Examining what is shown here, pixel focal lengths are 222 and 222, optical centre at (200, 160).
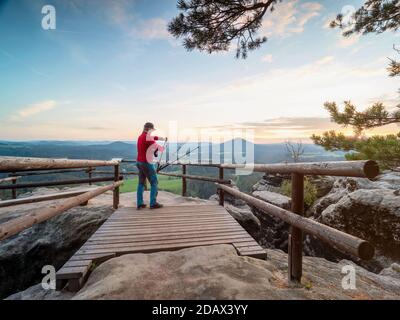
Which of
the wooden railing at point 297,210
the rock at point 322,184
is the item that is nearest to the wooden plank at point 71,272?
the wooden railing at point 297,210

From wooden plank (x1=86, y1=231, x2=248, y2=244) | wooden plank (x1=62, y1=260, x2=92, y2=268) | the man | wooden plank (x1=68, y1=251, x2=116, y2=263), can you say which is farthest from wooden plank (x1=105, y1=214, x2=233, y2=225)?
wooden plank (x1=62, y1=260, x2=92, y2=268)

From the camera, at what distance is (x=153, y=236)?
377 cm

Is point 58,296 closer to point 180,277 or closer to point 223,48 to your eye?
point 180,277

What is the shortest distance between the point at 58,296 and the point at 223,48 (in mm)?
5882

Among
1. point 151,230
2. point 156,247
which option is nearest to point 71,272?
point 156,247

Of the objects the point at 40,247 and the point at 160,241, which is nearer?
the point at 160,241

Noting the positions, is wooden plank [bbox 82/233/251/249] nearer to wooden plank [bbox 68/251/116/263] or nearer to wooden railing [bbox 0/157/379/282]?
wooden plank [bbox 68/251/116/263]

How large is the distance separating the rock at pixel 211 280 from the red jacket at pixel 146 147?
3.21 meters

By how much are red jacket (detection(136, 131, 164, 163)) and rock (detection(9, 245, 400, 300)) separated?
10.5ft

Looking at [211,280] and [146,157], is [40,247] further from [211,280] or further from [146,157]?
[211,280]

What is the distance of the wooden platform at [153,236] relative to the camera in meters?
2.77

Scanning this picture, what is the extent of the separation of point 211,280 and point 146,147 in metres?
4.18
